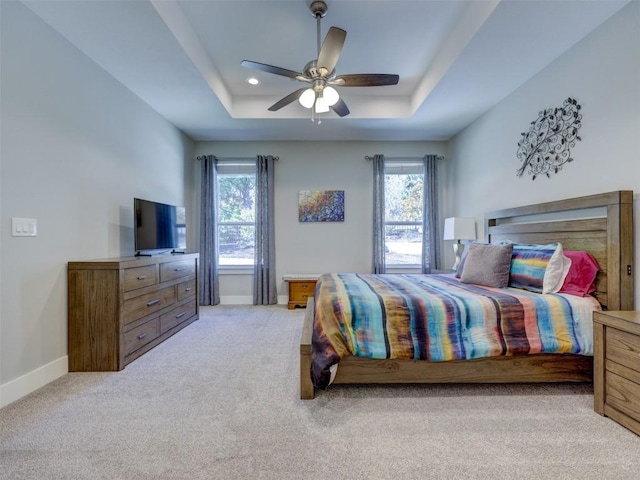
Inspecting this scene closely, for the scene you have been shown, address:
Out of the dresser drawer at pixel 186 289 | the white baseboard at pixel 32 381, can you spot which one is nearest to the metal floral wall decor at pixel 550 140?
the dresser drawer at pixel 186 289

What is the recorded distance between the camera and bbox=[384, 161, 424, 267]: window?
4.87 metres

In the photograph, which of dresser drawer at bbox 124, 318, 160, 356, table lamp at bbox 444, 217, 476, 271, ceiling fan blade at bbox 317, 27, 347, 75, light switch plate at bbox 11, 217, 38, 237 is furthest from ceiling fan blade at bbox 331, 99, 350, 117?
dresser drawer at bbox 124, 318, 160, 356

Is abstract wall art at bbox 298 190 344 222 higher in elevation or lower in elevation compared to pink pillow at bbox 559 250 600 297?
higher

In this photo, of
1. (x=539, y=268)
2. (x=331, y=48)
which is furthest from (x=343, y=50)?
(x=539, y=268)

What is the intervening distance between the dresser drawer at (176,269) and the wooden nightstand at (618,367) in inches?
141

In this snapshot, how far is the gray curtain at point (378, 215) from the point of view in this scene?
4684 mm

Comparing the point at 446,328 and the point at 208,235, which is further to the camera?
the point at 208,235

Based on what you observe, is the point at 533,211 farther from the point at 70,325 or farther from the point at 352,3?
the point at 70,325

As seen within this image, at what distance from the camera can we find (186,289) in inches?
141

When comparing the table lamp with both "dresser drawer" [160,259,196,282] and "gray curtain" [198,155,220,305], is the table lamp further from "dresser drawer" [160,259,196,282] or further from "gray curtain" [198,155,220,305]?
"gray curtain" [198,155,220,305]

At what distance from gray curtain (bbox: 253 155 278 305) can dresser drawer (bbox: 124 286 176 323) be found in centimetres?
153

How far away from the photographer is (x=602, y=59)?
221cm

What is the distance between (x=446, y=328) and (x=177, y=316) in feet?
9.39

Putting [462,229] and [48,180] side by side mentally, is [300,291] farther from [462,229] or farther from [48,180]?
[48,180]
